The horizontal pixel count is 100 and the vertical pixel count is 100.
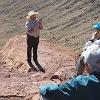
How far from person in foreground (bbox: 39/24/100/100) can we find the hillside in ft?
50.4

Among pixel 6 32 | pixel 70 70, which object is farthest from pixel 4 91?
pixel 6 32

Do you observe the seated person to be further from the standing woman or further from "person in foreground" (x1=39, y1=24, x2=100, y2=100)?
the standing woman

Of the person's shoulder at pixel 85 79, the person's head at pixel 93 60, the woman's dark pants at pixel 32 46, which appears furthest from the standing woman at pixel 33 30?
the person's shoulder at pixel 85 79

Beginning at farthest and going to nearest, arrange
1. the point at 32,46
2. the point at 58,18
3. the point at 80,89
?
the point at 58,18 → the point at 32,46 → the point at 80,89

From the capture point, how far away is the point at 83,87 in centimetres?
328

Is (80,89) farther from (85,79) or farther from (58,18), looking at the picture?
(58,18)

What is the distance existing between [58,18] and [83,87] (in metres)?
23.8

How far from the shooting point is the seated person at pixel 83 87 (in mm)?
3283

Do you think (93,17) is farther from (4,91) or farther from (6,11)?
(4,91)

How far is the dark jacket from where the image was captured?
3281mm

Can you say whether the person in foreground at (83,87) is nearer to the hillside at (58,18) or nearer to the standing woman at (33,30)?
the standing woman at (33,30)

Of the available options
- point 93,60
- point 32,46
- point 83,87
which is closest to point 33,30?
point 32,46

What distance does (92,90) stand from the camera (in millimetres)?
3293

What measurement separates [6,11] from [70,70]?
23.9 m
